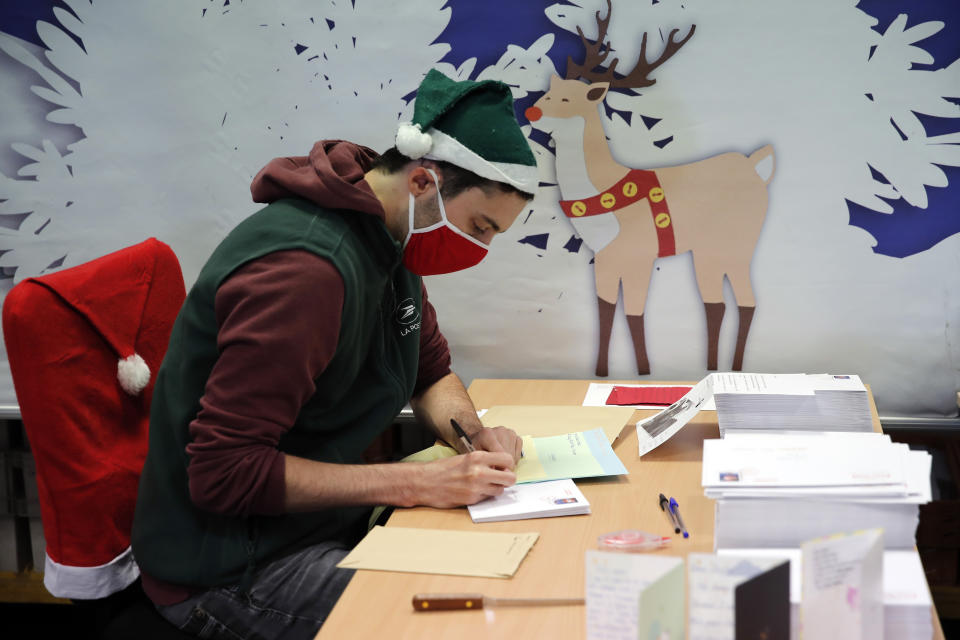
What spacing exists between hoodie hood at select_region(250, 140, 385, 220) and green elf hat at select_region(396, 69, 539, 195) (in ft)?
0.32

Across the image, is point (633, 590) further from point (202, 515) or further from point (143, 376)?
point (143, 376)

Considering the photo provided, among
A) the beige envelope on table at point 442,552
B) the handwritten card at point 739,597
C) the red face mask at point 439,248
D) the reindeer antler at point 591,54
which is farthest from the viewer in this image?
the reindeer antler at point 591,54

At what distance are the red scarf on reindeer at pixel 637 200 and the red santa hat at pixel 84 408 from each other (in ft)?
3.58

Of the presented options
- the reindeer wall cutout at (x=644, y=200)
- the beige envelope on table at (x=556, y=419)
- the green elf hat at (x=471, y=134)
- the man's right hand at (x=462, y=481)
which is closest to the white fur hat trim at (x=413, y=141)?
the green elf hat at (x=471, y=134)

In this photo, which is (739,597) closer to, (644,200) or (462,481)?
(462,481)

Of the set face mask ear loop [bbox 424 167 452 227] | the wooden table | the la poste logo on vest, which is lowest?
the wooden table

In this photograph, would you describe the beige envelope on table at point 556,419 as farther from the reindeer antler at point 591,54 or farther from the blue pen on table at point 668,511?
the reindeer antler at point 591,54

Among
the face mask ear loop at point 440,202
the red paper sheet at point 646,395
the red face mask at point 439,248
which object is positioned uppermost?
the face mask ear loop at point 440,202

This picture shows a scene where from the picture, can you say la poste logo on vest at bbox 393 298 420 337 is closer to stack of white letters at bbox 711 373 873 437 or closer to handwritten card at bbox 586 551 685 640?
stack of white letters at bbox 711 373 873 437

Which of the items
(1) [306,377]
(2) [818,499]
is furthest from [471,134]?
(2) [818,499]

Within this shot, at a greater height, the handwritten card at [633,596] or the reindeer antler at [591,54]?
the reindeer antler at [591,54]

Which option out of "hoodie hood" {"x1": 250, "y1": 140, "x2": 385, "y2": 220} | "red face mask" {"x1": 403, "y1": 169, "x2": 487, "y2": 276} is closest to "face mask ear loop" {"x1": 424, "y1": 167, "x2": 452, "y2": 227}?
"red face mask" {"x1": 403, "y1": 169, "x2": 487, "y2": 276}

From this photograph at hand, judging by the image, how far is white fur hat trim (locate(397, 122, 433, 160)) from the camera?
1310 mm

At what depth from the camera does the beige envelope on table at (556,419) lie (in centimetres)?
162
